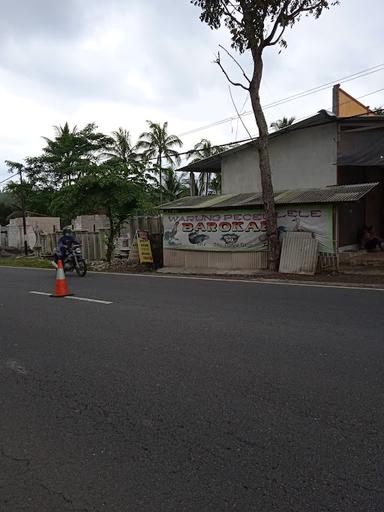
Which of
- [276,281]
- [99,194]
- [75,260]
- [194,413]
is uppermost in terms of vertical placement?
[99,194]

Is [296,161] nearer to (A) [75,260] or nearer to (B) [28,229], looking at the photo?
(A) [75,260]

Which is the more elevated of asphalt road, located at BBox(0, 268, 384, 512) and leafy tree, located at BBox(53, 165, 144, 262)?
leafy tree, located at BBox(53, 165, 144, 262)

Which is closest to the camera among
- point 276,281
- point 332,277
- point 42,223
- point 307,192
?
point 276,281

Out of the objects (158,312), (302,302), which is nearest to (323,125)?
(302,302)

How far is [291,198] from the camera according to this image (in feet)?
46.5

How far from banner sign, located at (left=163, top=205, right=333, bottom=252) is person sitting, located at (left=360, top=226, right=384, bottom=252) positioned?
3.67 meters

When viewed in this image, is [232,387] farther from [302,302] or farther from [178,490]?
[302,302]

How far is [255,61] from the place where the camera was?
13562 mm

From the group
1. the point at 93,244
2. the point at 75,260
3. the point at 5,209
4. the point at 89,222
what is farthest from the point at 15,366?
the point at 5,209

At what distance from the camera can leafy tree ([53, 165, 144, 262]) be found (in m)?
17.8

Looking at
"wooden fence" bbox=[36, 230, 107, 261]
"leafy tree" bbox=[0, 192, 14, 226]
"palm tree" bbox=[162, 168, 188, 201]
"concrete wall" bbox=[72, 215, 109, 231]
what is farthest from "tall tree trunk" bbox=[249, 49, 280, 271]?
"leafy tree" bbox=[0, 192, 14, 226]

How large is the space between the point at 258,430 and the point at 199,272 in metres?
11.8

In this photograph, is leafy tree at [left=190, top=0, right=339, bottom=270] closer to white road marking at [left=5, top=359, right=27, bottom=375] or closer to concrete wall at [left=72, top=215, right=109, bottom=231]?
white road marking at [left=5, top=359, right=27, bottom=375]

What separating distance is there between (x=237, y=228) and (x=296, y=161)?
11.7ft
